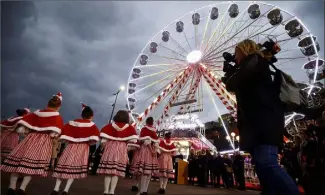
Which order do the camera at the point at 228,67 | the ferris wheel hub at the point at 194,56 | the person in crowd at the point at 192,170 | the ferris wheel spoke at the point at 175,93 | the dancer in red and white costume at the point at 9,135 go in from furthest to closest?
1. the ferris wheel spoke at the point at 175,93
2. the ferris wheel hub at the point at 194,56
3. the person in crowd at the point at 192,170
4. the dancer in red and white costume at the point at 9,135
5. the camera at the point at 228,67

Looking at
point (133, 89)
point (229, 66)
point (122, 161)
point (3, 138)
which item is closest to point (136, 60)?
point (133, 89)

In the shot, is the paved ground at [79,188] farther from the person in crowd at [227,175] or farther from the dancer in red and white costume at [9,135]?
the person in crowd at [227,175]

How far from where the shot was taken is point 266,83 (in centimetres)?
240

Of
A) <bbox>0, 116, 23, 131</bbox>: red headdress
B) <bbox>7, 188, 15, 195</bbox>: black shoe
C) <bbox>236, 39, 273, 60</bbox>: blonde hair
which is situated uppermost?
<bbox>0, 116, 23, 131</bbox>: red headdress

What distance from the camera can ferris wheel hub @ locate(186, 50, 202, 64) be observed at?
18.5 meters

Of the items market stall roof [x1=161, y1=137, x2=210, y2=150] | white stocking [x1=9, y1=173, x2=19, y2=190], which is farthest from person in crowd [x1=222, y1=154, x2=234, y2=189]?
market stall roof [x1=161, y1=137, x2=210, y2=150]

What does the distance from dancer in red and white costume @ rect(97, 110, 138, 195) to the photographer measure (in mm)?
3333

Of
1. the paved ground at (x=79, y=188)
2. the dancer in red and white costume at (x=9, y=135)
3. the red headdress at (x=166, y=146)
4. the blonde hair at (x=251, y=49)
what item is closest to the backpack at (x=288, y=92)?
the blonde hair at (x=251, y=49)

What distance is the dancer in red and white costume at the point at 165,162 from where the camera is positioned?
25.4 ft

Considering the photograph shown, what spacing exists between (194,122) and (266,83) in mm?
35360

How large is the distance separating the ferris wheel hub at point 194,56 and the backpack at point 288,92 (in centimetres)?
1620

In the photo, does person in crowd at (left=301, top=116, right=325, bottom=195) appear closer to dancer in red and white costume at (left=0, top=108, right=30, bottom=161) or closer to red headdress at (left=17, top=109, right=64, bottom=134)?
red headdress at (left=17, top=109, right=64, bottom=134)

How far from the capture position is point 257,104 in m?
2.34

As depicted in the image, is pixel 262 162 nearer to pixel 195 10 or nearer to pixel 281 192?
pixel 281 192
